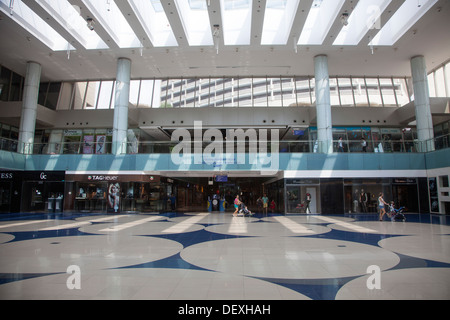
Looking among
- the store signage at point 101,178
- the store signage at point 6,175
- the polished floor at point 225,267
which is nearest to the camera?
the polished floor at point 225,267

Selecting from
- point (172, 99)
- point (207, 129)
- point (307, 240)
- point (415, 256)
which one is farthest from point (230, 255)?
point (172, 99)

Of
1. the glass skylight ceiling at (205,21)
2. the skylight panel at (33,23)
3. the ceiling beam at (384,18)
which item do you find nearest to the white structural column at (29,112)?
the skylight panel at (33,23)

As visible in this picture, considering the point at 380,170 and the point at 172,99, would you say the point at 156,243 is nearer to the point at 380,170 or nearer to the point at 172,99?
the point at 380,170

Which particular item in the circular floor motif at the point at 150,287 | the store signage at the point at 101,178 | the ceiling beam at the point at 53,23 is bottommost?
the circular floor motif at the point at 150,287

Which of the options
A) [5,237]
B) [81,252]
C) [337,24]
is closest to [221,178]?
[337,24]

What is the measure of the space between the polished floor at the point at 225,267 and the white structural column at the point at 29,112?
14.9 meters

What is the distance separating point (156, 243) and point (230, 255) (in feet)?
9.10

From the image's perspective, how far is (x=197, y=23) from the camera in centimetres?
2070

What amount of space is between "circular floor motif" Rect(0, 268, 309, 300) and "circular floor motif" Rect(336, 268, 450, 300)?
0.94 metres

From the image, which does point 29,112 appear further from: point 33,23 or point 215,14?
point 215,14

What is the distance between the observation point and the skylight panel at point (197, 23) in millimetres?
19448

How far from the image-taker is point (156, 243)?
8766 millimetres

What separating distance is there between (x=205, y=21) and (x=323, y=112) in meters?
10.9

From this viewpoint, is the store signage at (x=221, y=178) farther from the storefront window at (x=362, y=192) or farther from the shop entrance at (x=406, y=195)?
the shop entrance at (x=406, y=195)
